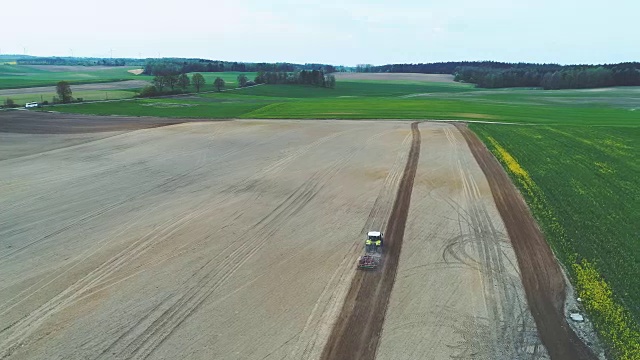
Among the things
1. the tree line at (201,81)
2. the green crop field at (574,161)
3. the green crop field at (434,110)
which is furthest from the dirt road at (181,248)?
the tree line at (201,81)

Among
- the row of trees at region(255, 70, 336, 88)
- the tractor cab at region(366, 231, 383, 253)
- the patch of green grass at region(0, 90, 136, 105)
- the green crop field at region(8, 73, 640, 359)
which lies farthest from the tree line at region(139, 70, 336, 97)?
the tractor cab at region(366, 231, 383, 253)

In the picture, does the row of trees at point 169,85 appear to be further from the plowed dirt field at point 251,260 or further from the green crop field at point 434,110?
the plowed dirt field at point 251,260

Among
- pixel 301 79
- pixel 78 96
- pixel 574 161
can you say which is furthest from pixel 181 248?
pixel 301 79

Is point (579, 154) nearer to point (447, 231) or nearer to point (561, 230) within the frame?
point (561, 230)

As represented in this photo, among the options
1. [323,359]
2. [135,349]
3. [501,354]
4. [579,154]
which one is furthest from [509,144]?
[135,349]

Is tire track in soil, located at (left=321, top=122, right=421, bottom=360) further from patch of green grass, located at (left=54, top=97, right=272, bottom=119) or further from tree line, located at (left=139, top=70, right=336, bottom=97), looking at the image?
tree line, located at (left=139, top=70, right=336, bottom=97)

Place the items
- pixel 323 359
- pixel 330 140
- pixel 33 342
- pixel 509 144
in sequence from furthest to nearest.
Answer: pixel 330 140, pixel 509 144, pixel 33 342, pixel 323 359

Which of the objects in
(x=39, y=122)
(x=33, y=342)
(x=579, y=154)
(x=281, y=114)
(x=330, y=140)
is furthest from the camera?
(x=281, y=114)
